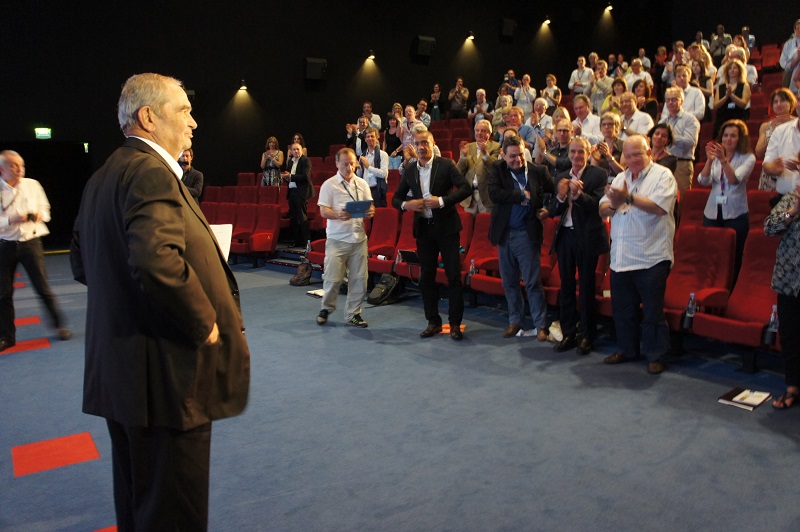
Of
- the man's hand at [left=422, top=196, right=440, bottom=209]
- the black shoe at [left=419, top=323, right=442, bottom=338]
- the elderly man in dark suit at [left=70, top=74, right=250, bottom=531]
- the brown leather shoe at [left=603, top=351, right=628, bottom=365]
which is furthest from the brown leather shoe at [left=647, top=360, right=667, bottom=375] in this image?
the elderly man in dark suit at [left=70, top=74, right=250, bottom=531]

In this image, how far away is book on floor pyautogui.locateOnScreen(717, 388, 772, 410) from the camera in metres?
3.32

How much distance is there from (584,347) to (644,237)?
88cm

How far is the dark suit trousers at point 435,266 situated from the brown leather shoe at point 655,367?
1395 mm

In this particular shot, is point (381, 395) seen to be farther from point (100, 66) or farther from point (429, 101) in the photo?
point (429, 101)

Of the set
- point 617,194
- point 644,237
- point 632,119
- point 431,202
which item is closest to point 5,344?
A: point 431,202

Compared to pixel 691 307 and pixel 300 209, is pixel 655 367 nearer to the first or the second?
pixel 691 307

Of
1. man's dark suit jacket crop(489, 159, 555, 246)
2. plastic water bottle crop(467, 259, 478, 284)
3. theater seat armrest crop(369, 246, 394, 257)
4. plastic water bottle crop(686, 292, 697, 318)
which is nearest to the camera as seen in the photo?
plastic water bottle crop(686, 292, 697, 318)

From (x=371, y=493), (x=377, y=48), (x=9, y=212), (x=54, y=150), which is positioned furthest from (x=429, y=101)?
(x=371, y=493)

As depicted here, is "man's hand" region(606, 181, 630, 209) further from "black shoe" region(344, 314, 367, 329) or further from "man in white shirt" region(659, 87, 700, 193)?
"black shoe" region(344, 314, 367, 329)

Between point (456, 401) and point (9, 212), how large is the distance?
11.7ft

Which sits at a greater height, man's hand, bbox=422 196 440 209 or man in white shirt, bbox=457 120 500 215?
man in white shirt, bbox=457 120 500 215

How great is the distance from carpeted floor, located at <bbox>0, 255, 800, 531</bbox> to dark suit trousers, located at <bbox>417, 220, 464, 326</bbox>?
1.01ft

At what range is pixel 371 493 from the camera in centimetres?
252

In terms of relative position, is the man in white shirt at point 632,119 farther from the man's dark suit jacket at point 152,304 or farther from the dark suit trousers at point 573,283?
the man's dark suit jacket at point 152,304
